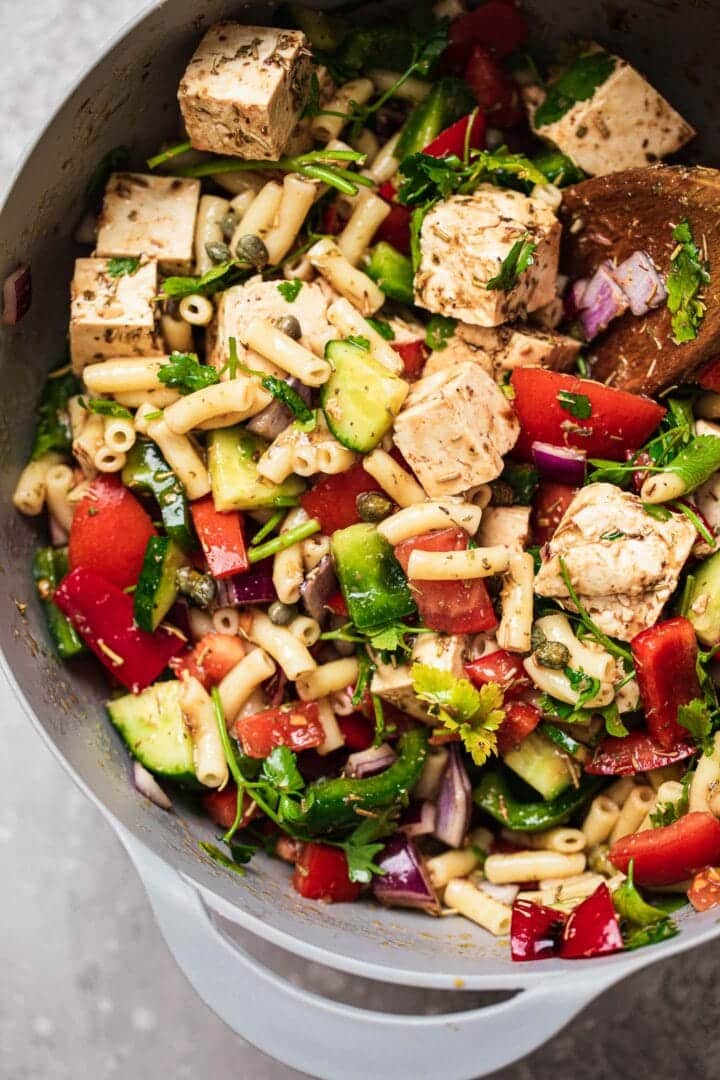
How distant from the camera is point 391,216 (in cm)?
243

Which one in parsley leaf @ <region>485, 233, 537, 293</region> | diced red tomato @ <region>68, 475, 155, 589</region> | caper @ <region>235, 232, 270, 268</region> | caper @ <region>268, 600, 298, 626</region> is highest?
caper @ <region>235, 232, 270, 268</region>

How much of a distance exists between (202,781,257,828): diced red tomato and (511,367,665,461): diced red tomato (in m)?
1.06

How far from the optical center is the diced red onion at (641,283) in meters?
2.32

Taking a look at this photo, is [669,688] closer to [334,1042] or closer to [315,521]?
[315,521]

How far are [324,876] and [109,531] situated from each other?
92cm

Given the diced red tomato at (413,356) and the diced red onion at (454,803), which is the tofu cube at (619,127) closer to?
the diced red tomato at (413,356)

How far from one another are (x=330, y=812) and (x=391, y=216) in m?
1.37

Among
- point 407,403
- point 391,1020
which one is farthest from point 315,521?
point 391,1020

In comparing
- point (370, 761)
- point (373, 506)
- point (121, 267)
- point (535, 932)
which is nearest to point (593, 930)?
point (535, 932)

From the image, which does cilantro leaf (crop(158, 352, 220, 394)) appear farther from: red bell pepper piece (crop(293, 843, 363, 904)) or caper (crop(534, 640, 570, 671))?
red bell pepper piece (crop(293, 843, 363, 904))

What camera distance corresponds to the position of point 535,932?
7.13ft

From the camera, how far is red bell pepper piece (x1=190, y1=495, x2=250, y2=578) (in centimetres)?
229

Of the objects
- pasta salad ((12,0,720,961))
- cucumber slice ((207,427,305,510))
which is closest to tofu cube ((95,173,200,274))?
pasta salad ((12,0,720,961))

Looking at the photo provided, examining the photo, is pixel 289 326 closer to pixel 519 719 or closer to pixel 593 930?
pixel 519 719
